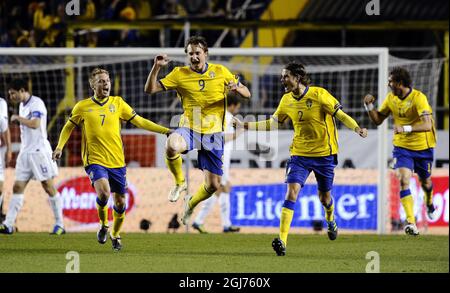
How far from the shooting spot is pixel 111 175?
1225cm

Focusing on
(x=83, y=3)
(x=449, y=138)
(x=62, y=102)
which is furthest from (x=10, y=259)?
(x=83, y=3)

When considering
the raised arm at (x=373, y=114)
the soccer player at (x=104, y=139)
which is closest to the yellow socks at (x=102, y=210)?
the soccer player at (x=104, y=139)

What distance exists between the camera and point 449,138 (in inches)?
714

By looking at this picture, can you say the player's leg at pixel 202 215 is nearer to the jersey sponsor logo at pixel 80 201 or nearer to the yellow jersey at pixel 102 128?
the jersey sponsor logo at pixel 80 201

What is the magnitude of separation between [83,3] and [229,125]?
6.42 m

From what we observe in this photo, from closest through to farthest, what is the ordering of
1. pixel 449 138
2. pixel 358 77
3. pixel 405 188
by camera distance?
1. pixel 405 188
2. pixel 449 138
3. pixel 358 77

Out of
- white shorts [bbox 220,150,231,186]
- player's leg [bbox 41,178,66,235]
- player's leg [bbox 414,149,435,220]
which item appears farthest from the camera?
white shorts [bbox 220,150,231,186]

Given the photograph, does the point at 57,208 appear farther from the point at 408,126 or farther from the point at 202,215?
the point at 408,126

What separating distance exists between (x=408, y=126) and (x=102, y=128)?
4.06 meters

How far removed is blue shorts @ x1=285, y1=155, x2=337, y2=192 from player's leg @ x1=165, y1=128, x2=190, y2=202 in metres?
1.25

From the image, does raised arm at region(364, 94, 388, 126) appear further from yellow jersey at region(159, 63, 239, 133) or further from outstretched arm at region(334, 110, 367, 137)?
yellow jersey at region(159, 63, 239, 133)

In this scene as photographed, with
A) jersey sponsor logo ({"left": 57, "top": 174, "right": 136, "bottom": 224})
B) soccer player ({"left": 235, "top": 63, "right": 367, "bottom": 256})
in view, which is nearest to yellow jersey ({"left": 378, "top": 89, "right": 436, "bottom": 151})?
soccer player ({"left": 235, "top": 63, "right": 367, "bottom": 256})

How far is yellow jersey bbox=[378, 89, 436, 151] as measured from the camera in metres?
14.0

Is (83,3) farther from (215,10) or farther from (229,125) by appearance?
(229,125)
